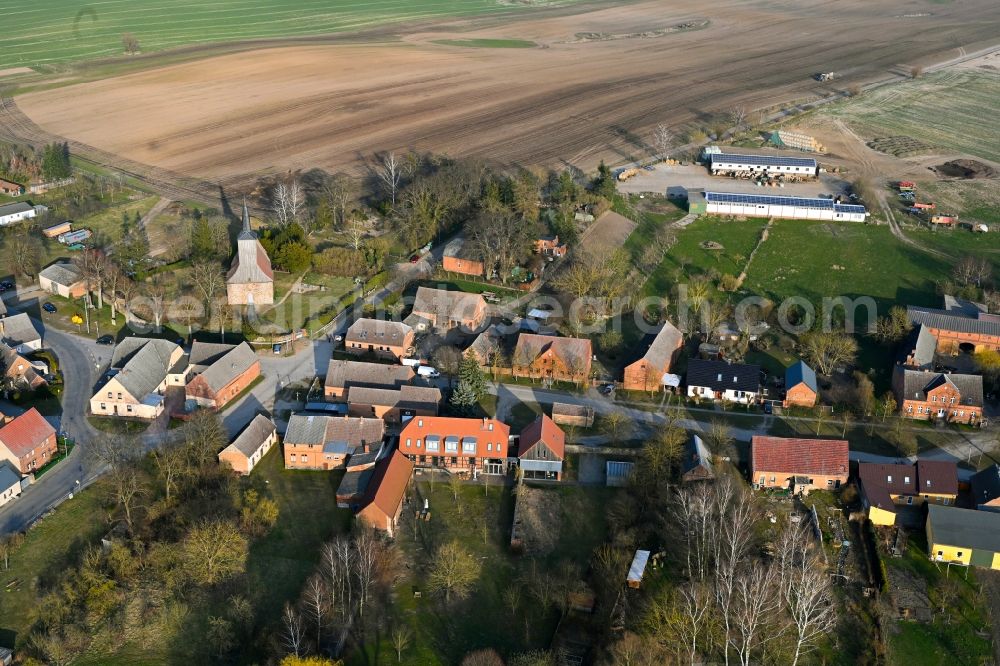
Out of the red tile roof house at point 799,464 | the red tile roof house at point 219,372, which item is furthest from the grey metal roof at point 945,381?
the red tile roof house at point 219,372

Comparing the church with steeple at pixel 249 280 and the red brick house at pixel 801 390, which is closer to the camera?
the red brick house at pixel 801 390

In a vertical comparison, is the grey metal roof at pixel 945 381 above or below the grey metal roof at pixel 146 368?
below

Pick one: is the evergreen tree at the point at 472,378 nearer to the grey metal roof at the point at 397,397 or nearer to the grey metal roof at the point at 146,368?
the grey metal roof at the point at 397,397

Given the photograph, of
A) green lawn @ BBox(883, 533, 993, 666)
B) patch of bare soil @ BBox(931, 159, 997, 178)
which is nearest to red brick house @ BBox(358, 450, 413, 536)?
green lawn @ BBox(883, 533, 993, 666)

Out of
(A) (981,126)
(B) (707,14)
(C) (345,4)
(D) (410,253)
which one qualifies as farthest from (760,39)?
(D) (410,253)

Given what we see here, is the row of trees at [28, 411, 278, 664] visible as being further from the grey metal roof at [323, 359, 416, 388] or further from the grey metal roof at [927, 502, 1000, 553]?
the grey metal roof at [927, 502, 1000, 553]

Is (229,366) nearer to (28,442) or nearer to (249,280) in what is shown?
(28,442)

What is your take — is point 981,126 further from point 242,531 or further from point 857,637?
point 242,531

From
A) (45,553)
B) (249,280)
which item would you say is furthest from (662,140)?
(45,553)
